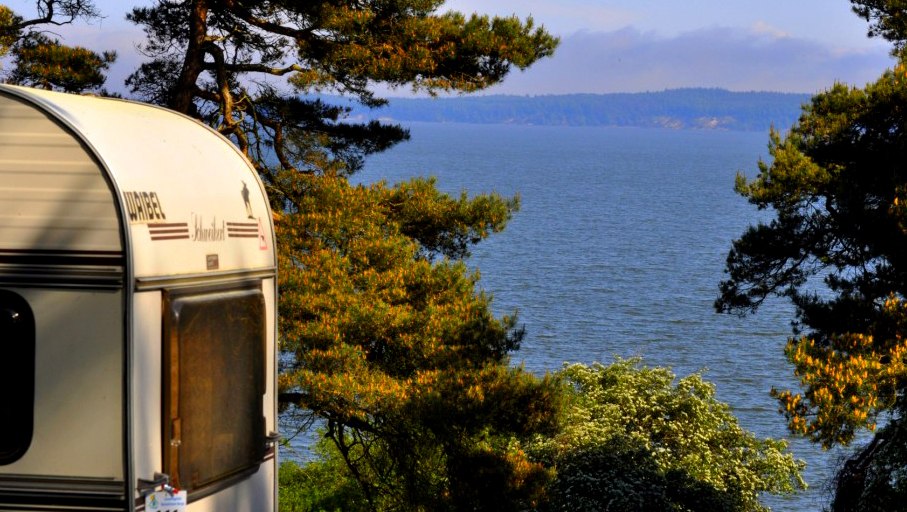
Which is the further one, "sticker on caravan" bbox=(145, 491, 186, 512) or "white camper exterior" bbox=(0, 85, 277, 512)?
"sticker on caravan" bbox=(145, 491, 186, 512)

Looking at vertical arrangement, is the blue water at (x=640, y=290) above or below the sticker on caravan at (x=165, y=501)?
below

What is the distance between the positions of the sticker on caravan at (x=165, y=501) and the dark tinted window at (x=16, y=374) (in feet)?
2.05

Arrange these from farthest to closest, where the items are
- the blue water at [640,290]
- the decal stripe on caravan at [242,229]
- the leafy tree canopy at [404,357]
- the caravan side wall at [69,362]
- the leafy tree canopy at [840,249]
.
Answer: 1. the blue water at [640,290]
2. the leafy tree canopy at [404,357]
3. the leafy tree canopy at [840,249]
4. the decal stripe on caravan at [242,229]
5. the caravan side wall at [69,362]

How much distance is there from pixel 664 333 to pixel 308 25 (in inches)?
1258

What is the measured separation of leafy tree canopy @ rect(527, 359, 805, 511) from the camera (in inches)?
790

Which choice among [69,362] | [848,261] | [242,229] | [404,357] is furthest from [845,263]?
[69,362]

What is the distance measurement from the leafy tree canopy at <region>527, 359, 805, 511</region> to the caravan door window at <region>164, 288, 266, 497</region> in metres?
13.5

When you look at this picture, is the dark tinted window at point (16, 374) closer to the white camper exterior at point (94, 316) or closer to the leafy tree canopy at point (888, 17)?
the white camper exterior at point (94, 316)

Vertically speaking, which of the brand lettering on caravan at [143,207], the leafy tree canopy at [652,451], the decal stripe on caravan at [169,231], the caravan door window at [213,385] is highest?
the brand lettering on caravan at [143,207]

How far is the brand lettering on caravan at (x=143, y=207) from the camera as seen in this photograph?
5059 millimetres

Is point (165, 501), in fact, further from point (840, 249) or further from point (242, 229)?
point (840, 249)

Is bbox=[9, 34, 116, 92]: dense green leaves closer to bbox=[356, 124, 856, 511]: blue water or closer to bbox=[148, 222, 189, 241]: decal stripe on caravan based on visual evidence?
bbox=[356, 124, 856, 511]: blue water

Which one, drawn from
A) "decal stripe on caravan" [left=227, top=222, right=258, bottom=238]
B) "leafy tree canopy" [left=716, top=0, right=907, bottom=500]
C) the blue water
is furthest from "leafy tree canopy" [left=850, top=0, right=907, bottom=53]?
"decal stripe on caravan" [left=227, top=222, right=258, bottom=238]

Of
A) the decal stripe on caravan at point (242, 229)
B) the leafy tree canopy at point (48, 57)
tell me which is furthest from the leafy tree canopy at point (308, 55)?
the decal stripe on caravan at point (242, 229)
